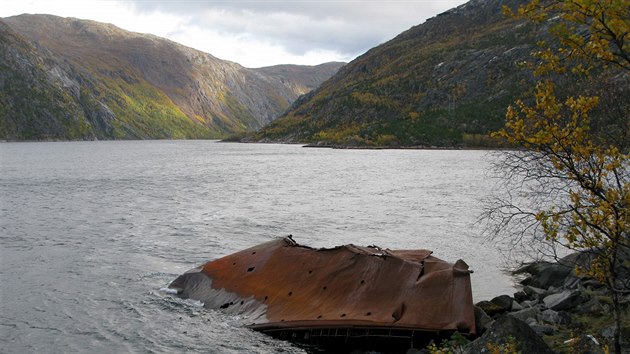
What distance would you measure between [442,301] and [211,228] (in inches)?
946

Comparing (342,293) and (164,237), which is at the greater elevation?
(342,293)

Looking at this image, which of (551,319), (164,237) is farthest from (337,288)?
(164,237)

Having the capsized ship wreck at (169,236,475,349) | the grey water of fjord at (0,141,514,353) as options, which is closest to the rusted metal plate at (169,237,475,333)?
the capsized ship wreck at (169,236,475,349)

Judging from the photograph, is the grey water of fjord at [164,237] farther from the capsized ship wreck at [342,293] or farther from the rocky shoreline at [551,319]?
the rocky shoreline at [551,319]

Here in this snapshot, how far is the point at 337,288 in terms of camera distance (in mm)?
17500

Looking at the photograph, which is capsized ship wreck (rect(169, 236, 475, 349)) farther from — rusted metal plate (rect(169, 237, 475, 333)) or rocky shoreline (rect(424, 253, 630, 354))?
rocky shoreline (rect(424, 253, 630, 354))

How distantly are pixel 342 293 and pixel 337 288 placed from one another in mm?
312

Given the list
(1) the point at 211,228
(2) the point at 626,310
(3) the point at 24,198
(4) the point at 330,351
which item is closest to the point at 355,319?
(4) the point at 330,351

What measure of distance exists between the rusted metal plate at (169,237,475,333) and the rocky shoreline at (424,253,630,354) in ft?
3.47

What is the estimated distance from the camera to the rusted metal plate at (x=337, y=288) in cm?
1562

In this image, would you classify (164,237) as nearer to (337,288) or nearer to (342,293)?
(337,288)

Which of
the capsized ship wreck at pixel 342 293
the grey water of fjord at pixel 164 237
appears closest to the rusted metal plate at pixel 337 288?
the capsized ship wreck at pixel 342 293

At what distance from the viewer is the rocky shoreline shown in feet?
37.0

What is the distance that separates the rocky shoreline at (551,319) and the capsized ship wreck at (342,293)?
2.99 feet
